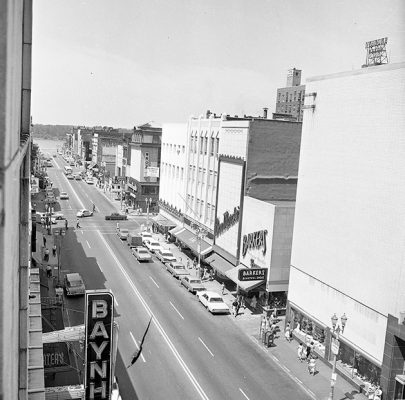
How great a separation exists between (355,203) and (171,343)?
1306 centimetres

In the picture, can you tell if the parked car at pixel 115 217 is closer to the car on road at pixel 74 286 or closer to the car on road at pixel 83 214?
the car on road at pixel 83 214

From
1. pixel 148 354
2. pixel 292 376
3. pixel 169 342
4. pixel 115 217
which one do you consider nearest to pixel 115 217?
pixel 115 217

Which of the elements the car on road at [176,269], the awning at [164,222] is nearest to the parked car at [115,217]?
the awning at [164,222]

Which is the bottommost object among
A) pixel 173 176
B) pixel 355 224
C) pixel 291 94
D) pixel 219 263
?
pixel 219 263

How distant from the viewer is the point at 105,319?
15859 millimetres

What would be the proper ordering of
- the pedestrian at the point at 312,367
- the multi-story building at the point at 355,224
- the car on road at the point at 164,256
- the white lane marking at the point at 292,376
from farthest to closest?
the car on road at the point at 164,256, the pedestrian at the point at 312,367, the white lane marking at the point at 292,376, the multi-story building at the point at 355,224

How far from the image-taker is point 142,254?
1896 inches

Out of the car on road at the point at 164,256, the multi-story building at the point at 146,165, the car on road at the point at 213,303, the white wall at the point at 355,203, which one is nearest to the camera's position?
the white wall at the point at 355,203

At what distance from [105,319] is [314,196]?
1676 cm

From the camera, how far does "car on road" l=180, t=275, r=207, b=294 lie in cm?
3878

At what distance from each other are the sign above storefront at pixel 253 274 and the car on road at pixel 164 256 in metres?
14.6

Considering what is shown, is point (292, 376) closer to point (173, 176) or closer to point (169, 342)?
point (169, 342)

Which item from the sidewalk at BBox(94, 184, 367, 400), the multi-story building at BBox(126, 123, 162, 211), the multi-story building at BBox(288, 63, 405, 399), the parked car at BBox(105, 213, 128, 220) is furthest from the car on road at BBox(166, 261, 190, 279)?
the multi-story building at BBox(126, 123, 162, 211)

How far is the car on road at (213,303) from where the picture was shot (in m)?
34.4
